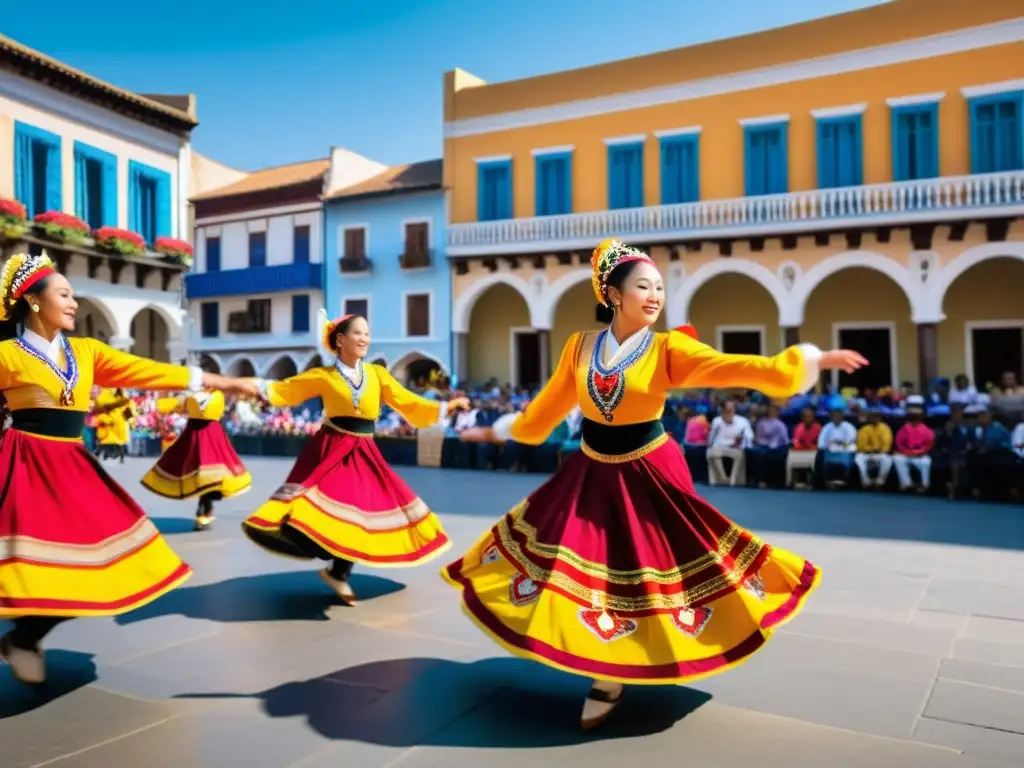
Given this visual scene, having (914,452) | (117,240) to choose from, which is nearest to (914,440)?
(914,452)

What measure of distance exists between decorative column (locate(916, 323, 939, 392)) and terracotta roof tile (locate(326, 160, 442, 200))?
13.6 m

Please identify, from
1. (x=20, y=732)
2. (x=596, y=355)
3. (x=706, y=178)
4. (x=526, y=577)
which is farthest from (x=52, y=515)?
(x=706, y=178)

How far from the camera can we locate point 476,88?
24.7 meters

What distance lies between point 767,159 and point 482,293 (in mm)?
8867

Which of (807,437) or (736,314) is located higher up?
(736,314)

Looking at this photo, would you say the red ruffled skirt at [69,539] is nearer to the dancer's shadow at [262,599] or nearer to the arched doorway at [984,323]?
the dancer's shadow at [262,599]

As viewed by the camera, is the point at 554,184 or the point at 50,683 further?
the point at 554,184

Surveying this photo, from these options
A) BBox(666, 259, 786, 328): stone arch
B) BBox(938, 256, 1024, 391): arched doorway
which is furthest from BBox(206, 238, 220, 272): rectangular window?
BBox(938, 256, 1024, 391): arched doorway

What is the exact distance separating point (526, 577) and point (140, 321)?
82.1 ft

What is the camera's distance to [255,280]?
99.1 ft

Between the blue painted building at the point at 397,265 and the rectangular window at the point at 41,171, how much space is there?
387 inches

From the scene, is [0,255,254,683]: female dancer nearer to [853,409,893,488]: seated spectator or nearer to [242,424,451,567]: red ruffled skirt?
[242,424,451,567]: red ruffled skirt

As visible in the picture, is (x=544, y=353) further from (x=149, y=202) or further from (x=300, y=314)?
(x=149, y=202)

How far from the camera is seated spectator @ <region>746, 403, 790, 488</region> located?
13.4 metres
